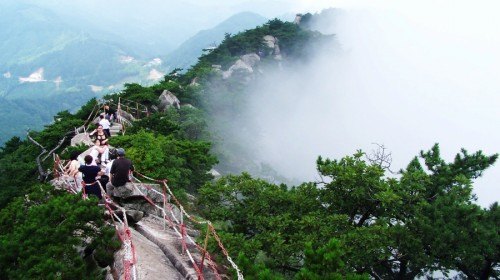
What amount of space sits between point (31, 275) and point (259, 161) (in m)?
47.2

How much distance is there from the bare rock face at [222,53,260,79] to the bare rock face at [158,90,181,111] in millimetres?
20496

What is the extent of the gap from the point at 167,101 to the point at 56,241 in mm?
27880

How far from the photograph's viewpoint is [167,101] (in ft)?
114

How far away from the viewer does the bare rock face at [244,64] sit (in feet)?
190

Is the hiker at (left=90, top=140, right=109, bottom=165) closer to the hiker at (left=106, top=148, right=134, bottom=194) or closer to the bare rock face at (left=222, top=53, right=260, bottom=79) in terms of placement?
the hiker at (left=106, top=148, right=134, bottom=194)

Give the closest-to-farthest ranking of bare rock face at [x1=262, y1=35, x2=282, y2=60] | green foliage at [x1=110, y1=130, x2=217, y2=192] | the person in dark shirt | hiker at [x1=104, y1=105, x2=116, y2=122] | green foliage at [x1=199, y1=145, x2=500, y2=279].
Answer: the person in dark shirt
green foliage at [x1=199, y1=145, x2=500, y2=279]
green foliage at [x1=110, y1=130, x2=217, y2=192]
hiker at [x1=104, y1=105, x2=116, y2=122]
bare rock face at [x1=262, y1=35, x2=282, y2=60]

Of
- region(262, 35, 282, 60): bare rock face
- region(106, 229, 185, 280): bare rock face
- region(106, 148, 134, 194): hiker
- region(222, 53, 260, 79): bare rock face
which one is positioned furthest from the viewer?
region(262, 35, 282, 60): bare rock face

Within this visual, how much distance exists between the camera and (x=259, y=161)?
53.7 m

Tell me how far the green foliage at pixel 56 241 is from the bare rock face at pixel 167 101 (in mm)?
25867

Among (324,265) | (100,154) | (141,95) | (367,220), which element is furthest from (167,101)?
(324,265)

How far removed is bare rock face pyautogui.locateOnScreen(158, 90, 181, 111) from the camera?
112ft

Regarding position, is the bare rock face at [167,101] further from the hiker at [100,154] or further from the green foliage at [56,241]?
the green foliage at [56,241]

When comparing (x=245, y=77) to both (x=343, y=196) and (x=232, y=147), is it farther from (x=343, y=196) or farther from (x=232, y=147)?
(x=343, y=196)

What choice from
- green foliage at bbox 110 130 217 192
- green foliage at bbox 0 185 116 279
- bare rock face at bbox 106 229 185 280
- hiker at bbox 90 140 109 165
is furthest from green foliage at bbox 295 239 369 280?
green foliage at bbox 110 130 217 192
